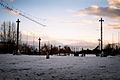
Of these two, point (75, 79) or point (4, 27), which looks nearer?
point (75, 79)

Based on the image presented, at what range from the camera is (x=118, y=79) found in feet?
44.9

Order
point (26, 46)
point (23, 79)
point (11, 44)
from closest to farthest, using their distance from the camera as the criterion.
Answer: point (23, 79) < point (11, 44) < point (26, 46)

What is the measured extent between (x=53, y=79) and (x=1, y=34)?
114m

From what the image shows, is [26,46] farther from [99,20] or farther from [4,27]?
[99,20]

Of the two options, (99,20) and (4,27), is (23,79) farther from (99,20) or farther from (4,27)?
(4,27)

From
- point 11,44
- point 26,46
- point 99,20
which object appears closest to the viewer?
point 99,20

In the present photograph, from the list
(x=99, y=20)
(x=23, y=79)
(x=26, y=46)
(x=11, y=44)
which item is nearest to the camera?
(x=23, y=79)

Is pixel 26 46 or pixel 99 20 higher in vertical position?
pixel 99 20

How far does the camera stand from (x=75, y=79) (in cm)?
1402

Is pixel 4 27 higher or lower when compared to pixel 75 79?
higher

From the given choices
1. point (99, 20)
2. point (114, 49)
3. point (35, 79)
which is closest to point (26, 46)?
point (114, 49)

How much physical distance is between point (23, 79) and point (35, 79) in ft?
2.15

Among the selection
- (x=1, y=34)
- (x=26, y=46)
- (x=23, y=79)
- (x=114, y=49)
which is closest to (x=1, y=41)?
(x=1, y=34)

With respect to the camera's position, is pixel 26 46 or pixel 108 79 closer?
pixel 108 79
